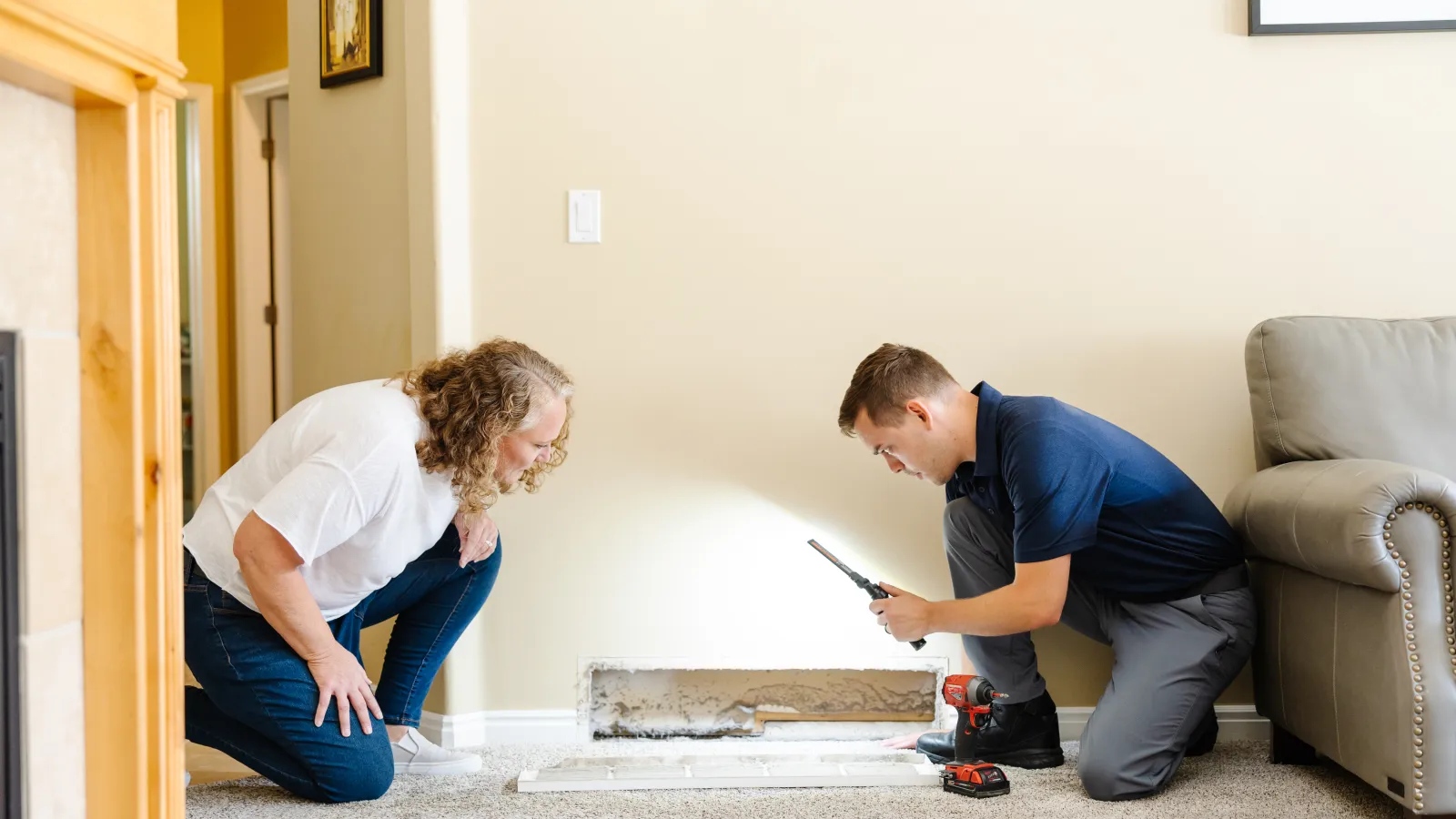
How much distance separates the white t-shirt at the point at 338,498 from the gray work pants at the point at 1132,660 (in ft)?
3.15

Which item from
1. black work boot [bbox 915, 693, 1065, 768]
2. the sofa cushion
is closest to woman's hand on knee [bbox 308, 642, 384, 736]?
black work boot [bbox 915, 693, 1065, 768]

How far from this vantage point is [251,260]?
12.1 feet

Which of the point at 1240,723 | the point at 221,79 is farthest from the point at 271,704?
the point at 221,79

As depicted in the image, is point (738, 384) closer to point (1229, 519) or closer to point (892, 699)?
point (892, 699)

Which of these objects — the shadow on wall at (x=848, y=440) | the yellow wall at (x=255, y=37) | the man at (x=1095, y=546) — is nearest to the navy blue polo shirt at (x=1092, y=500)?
the man at (x=1095, y=546)

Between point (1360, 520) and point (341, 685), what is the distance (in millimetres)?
1556

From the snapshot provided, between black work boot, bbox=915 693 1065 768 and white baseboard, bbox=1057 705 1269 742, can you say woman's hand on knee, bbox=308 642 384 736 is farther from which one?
white baseboard, bbox=1057 705 1269 742

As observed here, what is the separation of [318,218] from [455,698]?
1.08 m

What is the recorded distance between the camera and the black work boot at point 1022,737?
196 centimetres

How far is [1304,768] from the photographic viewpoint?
191 centimetres

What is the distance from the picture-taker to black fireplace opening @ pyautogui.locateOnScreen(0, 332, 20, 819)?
982mm

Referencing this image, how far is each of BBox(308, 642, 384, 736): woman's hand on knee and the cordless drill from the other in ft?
3.22

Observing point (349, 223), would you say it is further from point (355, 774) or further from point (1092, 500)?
point (1092, 500)

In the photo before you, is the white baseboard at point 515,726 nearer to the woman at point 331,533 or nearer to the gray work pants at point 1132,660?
the woman at point 331,533
